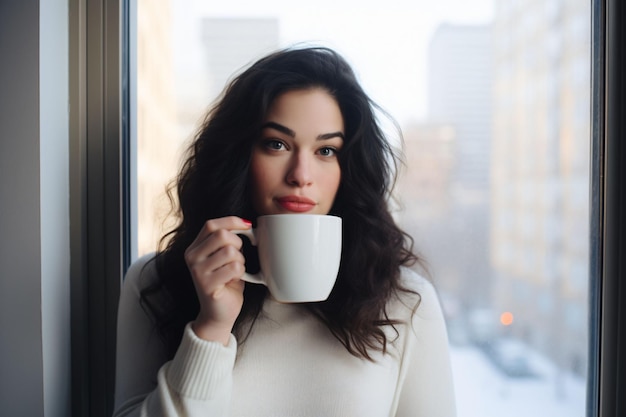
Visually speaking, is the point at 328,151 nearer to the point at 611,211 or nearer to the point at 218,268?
the point at 218,268

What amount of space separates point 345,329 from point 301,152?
0.33 meters

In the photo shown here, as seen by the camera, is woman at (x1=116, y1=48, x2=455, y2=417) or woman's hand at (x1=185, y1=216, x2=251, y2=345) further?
woman at (x1=116, y1=48, x2=455, y2=417)

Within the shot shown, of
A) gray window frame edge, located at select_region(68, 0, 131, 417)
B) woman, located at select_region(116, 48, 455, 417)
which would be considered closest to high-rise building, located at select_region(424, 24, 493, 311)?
woman, located at select_region(116, 48, 455, 417)

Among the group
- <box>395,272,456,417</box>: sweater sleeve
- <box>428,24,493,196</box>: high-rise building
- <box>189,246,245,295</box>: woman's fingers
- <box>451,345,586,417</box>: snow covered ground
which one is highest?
<box>428,24,493,196</box>: high-rise building

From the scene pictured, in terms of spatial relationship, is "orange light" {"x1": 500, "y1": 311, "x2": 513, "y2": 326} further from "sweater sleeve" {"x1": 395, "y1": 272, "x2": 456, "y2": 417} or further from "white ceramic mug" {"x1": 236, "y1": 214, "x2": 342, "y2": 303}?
"white ceramic mug" {"x1": 236, "y1": 214, "x2": 342, "y2": 303}

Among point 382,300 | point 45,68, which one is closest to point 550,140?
point 382,300

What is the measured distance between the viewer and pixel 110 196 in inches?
39.4

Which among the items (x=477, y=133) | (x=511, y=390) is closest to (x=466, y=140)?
(x=477, y=133)

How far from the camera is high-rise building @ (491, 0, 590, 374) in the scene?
104cm

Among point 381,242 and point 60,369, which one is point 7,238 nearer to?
point 60,369

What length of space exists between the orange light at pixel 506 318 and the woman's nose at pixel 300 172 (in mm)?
531

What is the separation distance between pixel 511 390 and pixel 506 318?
0.16 metres

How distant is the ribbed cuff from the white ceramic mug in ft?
0.46

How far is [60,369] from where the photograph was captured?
3.03 feet
